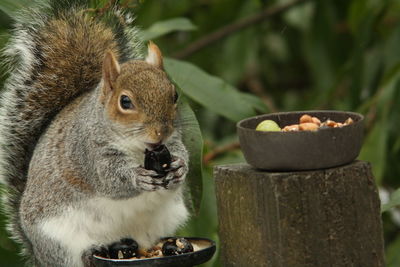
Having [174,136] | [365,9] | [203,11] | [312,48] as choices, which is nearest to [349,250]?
[174,136]

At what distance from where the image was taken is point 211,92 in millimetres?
2576

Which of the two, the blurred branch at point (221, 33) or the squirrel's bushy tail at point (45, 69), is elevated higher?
the blurred branch at point (221, 33)

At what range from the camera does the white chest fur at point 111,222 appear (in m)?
1.93

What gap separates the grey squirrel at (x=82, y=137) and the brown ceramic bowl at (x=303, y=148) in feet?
1.28

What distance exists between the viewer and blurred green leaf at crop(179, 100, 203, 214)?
83.8 inches

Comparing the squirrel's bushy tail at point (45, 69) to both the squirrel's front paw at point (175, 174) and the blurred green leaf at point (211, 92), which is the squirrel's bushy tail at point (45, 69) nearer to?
the blurred green leaf at point (211, 92)

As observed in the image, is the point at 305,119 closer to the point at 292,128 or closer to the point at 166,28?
the point at 292,128

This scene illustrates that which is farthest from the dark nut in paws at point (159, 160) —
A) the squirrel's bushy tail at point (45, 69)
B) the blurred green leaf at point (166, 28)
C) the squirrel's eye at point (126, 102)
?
the blurred green leaf at point (166, 28)

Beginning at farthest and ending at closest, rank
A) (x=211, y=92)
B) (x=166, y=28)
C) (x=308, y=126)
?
1. (x=166, y=28)
2. (x=211, y=92)
3. (x=308, y=126)

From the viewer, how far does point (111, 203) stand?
1.94m

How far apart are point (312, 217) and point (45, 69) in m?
1.08

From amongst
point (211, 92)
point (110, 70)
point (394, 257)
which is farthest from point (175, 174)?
point (394, 257)

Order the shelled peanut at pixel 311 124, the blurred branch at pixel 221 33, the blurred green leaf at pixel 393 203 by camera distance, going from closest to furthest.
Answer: the shelled peanut at pixel 311 124
the blurred green leaf at pixel 393 203
the blurred branch at pixel 221 33

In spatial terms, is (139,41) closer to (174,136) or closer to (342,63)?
(174,136)
